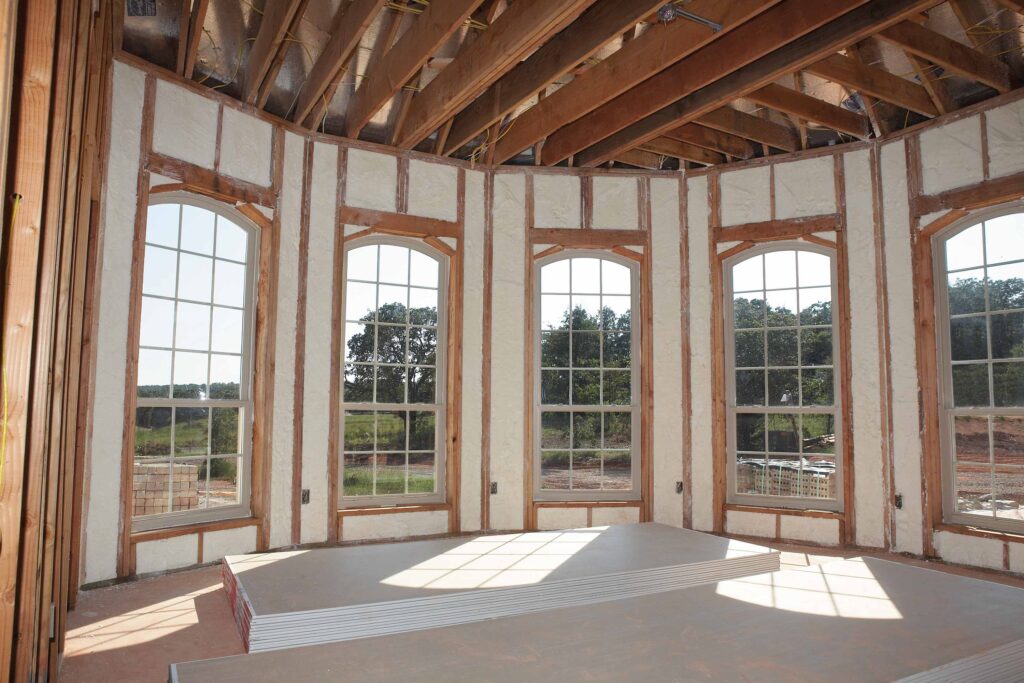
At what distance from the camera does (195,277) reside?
5344 millimetres

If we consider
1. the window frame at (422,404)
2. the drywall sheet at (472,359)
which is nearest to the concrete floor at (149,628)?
the window frame at (422,404)

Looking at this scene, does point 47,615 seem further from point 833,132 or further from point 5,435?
point 833,132

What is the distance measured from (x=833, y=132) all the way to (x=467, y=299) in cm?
378

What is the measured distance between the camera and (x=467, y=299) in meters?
6.62

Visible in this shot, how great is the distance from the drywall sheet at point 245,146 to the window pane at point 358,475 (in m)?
2.45

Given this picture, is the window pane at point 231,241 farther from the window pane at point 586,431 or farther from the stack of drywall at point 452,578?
the window pane at point 586,431

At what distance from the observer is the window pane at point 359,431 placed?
6176 mm

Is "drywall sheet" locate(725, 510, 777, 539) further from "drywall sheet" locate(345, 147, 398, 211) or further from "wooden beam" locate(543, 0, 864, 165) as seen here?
"drywall sheet" locate(345, 147, 398, 211)

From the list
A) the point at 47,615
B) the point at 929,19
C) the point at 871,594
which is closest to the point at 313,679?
the point at 47,615

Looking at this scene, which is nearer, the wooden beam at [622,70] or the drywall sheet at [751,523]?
the wooden beam at [622,70]

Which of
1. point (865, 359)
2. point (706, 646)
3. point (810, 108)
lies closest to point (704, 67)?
point (810, 108)

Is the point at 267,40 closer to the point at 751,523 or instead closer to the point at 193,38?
the point at 193,38

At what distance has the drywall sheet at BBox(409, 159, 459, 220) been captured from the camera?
654 cm

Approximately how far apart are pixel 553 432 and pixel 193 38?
4.43m
